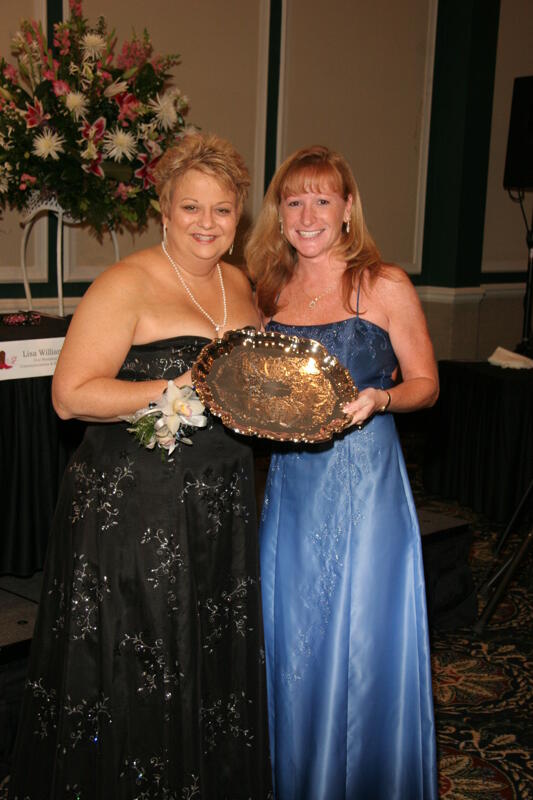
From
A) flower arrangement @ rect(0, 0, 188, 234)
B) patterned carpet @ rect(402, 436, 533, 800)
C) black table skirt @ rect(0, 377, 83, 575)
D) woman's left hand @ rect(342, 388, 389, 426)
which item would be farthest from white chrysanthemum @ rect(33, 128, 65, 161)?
patterned carpet @ rect(402, 436, 533, 800)

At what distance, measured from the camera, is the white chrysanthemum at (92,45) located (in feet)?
10.4

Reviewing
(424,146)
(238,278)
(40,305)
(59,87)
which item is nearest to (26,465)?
(238,278)

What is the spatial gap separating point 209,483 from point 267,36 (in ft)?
14.5

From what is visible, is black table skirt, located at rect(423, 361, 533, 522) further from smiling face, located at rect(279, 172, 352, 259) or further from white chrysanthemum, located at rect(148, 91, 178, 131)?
smiling face, located at rect(279, 172, 352, 259)

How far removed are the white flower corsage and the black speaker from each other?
5.04 m

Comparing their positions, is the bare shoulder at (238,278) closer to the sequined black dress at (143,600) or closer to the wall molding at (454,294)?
the sequined black dress at (143,600)

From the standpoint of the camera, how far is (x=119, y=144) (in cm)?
322

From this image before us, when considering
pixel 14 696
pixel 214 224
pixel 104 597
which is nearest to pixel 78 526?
pixel 104 597

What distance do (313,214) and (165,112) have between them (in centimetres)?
126

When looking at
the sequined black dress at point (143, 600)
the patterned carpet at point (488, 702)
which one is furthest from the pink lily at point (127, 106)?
the patterned carpet at point (488, 702)

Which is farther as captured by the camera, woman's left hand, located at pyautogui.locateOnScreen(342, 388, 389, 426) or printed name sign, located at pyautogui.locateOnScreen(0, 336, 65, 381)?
printed name sign, located at pyautogui.locateOnScreen(0, 336, 65, 381)

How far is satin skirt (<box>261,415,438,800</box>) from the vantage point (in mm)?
2289

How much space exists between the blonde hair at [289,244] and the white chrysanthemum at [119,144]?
95 cm

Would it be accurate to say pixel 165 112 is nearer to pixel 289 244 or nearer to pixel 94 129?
pixel 94 129
